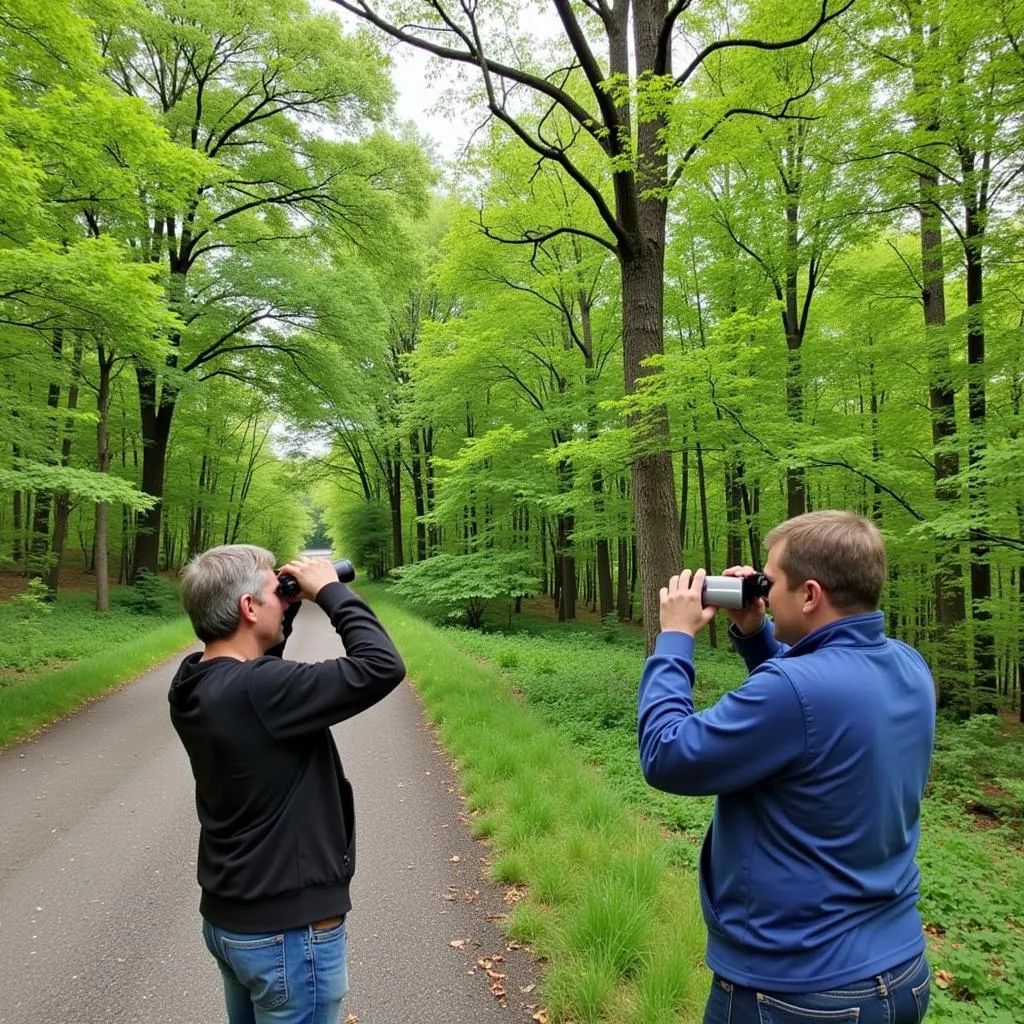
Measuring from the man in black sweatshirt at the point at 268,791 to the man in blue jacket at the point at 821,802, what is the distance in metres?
0.86

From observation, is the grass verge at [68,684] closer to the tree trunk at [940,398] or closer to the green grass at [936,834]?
the green grass at [936,834]

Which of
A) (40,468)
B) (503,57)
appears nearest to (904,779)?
(503,57)

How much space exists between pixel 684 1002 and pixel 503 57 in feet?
27.3

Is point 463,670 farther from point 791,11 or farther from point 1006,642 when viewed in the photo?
point 1006,642

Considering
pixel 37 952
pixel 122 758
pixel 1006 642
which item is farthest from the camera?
pixel 1006 642

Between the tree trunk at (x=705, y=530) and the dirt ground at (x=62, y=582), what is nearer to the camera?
the tree trunk at (x=705, y=530)

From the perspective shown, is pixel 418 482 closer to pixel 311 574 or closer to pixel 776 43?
pixel 776 43

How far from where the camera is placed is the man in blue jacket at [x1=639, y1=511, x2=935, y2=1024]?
51.9 inches

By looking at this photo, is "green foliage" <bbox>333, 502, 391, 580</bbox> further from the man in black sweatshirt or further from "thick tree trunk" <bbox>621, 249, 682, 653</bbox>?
the man in black sweatshirt

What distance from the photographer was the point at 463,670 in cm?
962

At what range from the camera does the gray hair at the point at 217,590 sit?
1758 mm

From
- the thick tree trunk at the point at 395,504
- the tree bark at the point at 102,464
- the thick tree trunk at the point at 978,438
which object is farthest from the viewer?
the thick tree trunk at the point at 395,504

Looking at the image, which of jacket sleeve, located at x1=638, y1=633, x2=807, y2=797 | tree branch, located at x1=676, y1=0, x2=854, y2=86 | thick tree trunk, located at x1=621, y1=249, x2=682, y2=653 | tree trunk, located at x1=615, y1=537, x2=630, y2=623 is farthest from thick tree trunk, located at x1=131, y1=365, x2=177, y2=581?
jacket sleeve, located at x1=638, y1=633, x2=807, y2=797

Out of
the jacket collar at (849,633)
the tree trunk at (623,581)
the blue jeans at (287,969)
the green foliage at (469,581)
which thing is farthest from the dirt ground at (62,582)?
the jacket collar at (849,633)
